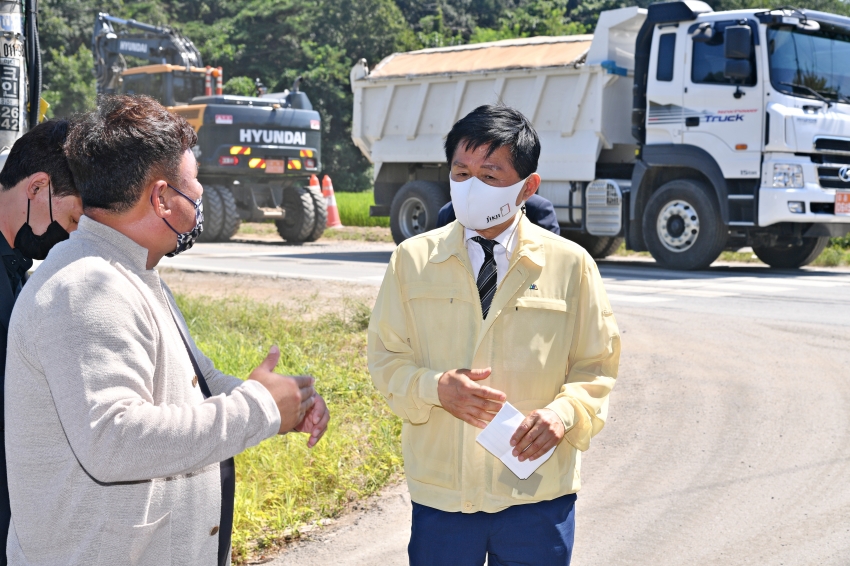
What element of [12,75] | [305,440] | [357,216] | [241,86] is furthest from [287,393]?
[241,86]

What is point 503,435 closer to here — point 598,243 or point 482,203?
point 482,203

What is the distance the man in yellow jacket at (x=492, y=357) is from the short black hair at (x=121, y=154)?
0.82 meters

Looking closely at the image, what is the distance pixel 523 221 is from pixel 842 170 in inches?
454

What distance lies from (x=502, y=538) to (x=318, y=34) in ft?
198

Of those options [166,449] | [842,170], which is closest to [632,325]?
[842,170]

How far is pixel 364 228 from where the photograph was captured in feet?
86.1

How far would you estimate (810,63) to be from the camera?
43.5ft

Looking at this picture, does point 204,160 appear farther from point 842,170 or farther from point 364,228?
point 842,170

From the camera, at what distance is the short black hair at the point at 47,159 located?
9.05 feet

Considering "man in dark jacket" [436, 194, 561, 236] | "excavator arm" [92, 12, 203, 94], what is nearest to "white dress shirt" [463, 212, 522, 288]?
"man in dark jacket" [436, 194, 561, 236]

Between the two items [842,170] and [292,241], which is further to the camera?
[292,241]

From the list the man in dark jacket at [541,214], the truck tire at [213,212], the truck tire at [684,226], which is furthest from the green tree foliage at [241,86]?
the man in dark jacket at [541,214]

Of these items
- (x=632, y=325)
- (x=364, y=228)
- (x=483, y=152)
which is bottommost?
(x=364, y=228)

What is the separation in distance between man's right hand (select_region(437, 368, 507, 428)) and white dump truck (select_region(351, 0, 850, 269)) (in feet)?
36.9
